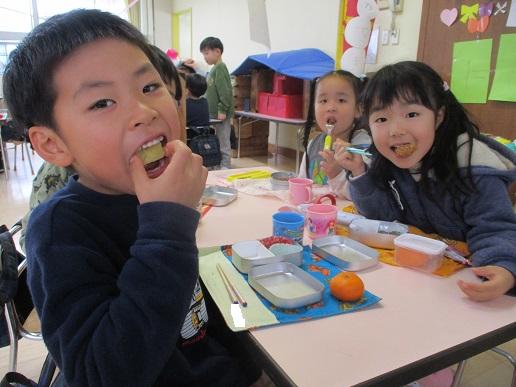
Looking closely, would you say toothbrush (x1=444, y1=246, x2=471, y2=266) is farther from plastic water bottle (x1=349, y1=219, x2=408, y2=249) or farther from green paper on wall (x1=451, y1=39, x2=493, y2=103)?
green paper on wall (x1=451, y1=39, x2=493, y2=103)

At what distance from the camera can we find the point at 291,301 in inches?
27.3

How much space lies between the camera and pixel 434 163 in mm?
1063

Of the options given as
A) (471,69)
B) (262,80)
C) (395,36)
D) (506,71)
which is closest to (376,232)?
(506,71)

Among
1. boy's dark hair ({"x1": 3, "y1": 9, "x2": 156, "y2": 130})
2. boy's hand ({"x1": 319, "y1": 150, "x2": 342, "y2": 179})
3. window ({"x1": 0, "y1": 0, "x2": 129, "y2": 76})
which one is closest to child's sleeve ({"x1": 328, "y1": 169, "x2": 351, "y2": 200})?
boy's hand ({"x1": 319, "y1": 150, "x2": 342, "y2": 179})

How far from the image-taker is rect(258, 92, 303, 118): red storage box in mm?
4375

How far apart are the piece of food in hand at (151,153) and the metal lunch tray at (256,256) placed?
304 mm

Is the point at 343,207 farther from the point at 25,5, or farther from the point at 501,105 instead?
the point at 25,5

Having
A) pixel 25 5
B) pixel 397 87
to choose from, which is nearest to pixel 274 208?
pixel 397 87

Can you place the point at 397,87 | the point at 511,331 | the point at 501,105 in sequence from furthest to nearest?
1. the point at 501,105
2. the point at 397,87
3. the point at 511,331

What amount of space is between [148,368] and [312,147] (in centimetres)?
152

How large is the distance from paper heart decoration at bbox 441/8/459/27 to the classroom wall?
12.3 inches

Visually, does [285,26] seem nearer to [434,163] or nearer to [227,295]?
[434,163]

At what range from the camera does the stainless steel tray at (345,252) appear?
2.85ft

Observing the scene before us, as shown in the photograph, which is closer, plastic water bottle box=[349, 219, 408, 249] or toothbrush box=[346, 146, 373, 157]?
plastic water bottle box=[349, 219, 408, 249]
